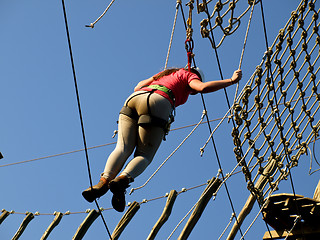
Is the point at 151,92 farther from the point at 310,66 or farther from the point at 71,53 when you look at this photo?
the point at 310,66

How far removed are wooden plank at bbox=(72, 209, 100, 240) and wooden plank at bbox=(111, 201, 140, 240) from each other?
344 mm

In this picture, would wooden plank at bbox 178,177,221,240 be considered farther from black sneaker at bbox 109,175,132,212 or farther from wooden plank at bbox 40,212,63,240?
wooden plank at bbox 40,212,63,240

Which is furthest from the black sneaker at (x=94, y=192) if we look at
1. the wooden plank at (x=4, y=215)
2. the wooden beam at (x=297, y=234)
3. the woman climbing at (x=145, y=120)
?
the wooden plank at (x=4, y=215)

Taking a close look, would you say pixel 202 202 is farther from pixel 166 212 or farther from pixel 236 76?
pixel 236 76

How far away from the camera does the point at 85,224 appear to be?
18.4 ft

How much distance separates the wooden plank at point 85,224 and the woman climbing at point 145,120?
133 cm

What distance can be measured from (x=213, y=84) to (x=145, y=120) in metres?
0.45

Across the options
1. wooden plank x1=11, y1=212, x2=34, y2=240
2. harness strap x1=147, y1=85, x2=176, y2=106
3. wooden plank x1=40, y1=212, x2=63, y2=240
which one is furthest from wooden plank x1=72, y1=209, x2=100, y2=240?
harness strap x1=147, y1=85, x2=176, y2=106

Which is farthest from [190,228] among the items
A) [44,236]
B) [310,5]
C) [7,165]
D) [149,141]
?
[7,165]

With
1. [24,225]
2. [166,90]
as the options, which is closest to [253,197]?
[166,90]

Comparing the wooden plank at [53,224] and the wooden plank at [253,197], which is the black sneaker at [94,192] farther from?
the wooden plank at [53,224]

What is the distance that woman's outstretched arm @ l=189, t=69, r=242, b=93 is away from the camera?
14.6ft

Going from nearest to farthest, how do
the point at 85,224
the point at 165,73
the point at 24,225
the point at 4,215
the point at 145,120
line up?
the point at 145,120, the point at 165,73, the point at 85,224, the point at 24,225, the point at 4,215

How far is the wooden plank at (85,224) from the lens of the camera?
18.2ft
